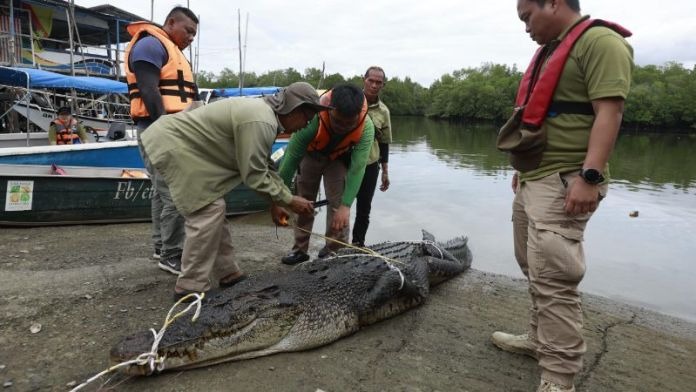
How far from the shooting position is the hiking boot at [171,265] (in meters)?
3.73


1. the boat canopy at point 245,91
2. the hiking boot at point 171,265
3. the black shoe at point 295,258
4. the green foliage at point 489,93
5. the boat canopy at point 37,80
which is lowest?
the black shoe at point 295,258

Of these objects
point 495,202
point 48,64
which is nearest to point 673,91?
point 495,202

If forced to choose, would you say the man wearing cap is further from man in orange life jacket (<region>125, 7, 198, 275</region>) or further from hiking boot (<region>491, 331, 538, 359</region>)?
hiking boot (<region>491, 331, 538, 359</region>)

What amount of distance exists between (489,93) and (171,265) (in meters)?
78.4

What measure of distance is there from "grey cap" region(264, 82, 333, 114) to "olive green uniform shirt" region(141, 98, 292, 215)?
77 millimetres

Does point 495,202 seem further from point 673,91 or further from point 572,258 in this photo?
point 673,91

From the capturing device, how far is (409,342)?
2.89 meters

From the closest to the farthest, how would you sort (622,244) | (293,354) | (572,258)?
(572,258)
(293,354)
(622,244)

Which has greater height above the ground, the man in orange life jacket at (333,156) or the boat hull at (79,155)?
the man in orange life jacket at (333,156)

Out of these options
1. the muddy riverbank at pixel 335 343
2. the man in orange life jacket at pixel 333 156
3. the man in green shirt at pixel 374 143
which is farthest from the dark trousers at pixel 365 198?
the muddy riverbank at pixel 335 343

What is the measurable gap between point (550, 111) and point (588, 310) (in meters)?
2.34

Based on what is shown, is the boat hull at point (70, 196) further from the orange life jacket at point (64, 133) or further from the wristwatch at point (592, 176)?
the wristwatch at point (592, 176)

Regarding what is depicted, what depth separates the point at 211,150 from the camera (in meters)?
2.90

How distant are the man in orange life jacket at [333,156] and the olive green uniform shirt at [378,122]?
22.9 inches
